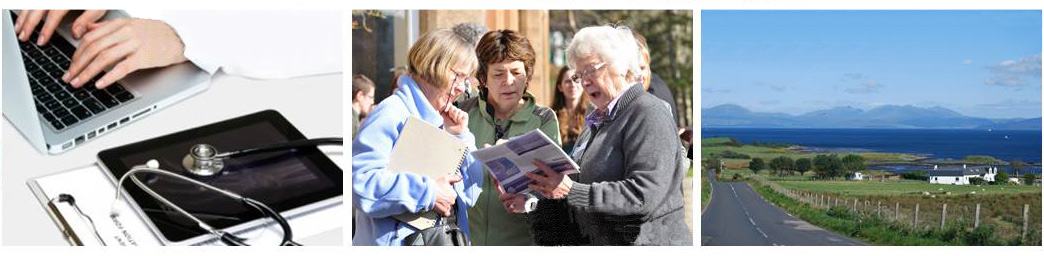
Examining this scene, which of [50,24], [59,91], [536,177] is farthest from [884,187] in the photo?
[50,24]

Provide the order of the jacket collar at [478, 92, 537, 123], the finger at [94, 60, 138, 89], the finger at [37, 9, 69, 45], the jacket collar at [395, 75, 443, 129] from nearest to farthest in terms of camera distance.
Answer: the jacket collar at [395, 75, 443, 129], the jacket collar at [478, 92, 537, 123], the finger at [94, 60, 138, 89], the finger at [37, 9, 69, 45]

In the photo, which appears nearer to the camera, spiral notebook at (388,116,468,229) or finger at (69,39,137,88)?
spiral notebook at (388,116,468,229)

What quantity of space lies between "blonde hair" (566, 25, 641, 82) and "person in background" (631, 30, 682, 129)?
0.02m

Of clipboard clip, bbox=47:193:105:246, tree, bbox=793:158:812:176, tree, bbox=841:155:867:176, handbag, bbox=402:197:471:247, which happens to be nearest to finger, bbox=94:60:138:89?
clipboard clip, bbox=47:193:105:246

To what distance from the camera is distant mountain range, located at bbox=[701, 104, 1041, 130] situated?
220 inches

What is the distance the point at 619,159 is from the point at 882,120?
111cm

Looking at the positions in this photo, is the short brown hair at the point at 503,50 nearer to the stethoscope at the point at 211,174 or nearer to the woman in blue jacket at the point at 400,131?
the woman in blue jacket at the point at 400,131

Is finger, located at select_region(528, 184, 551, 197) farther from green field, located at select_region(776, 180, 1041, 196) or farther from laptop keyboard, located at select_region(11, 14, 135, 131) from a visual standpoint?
laptop keyboard, located at select_region(11, 14, 135, 131)

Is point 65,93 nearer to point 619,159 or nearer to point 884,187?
point 619,159

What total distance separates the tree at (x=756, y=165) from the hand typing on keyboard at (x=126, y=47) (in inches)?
93.2

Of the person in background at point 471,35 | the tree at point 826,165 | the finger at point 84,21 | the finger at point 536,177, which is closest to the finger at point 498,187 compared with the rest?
the finger at point 536,177

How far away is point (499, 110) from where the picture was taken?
538 cm

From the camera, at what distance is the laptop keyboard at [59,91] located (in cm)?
565
